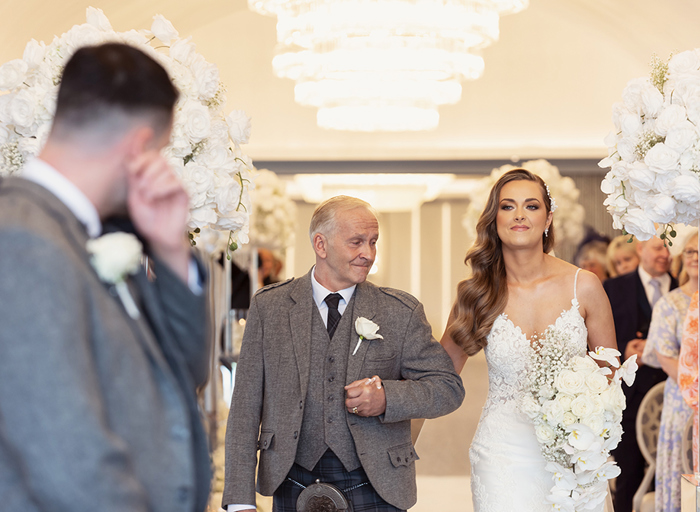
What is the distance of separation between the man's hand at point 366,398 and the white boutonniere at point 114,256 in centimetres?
153

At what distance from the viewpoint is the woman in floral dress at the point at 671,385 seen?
5.02 meters

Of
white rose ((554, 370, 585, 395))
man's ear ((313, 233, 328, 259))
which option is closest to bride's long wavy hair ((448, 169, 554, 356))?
white rose ((554, 370, 585, 395))

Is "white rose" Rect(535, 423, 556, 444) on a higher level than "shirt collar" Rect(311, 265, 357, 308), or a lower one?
lower

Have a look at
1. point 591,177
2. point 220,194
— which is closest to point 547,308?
point 220,194

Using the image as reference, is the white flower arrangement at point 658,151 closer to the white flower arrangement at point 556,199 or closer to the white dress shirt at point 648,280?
the white dress shirt at point 648,280

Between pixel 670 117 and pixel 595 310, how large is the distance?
880 millimetres

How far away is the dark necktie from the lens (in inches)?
118

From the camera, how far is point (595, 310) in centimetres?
339

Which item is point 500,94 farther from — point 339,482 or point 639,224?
point 339,482

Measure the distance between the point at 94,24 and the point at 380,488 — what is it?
1912 mm

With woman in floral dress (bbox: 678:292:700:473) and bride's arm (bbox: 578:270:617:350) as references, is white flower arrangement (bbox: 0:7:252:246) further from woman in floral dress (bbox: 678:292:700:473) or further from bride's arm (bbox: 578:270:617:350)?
woman in floral dress (bbox: 678:292:700:473)

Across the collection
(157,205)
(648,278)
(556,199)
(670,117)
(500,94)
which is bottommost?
(157,205)

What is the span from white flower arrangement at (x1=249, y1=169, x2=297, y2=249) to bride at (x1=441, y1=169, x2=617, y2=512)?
15.8ft

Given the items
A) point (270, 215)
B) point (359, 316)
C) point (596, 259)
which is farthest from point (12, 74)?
point (596, 259)
